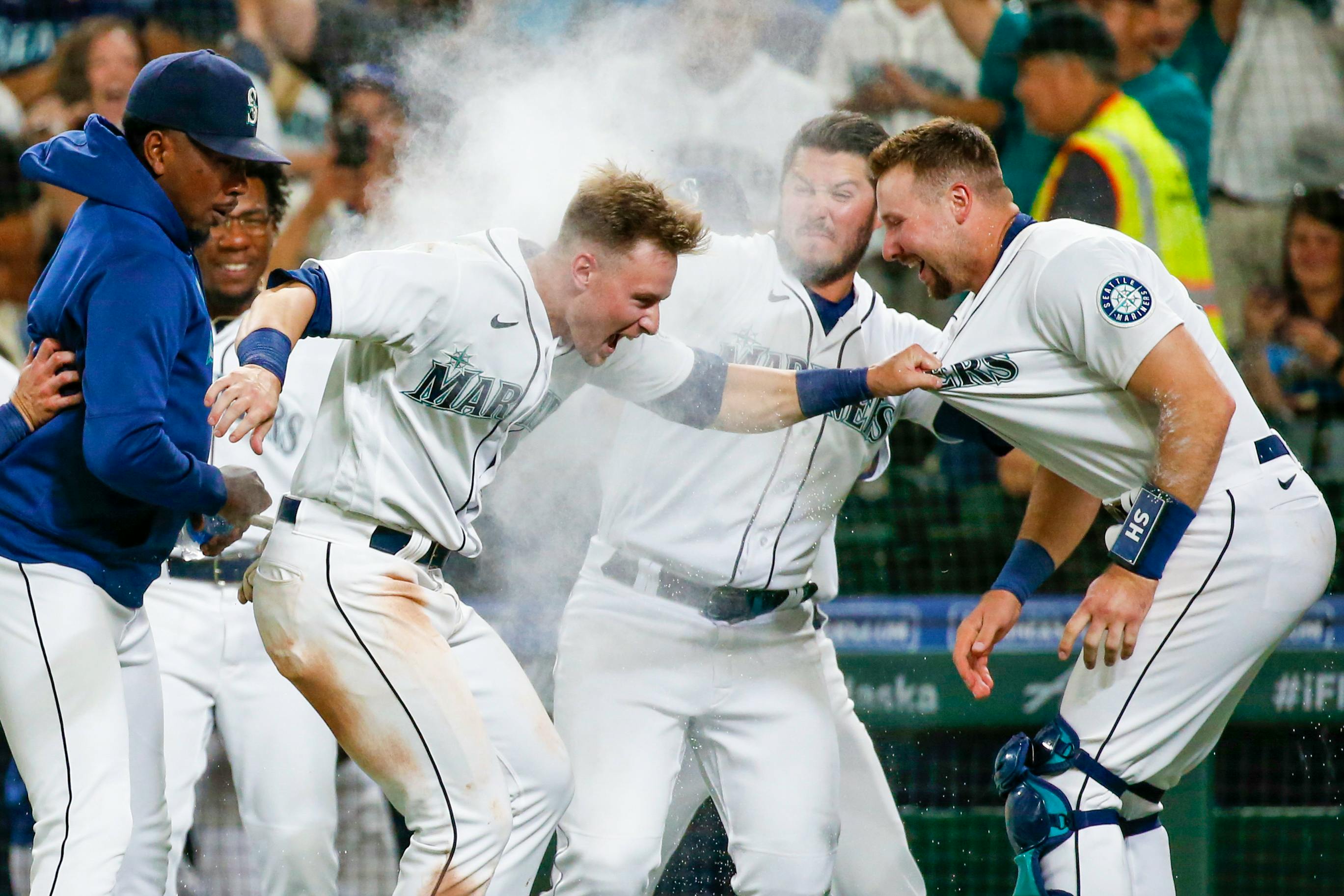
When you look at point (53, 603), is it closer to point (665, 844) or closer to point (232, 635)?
point (232, 635)

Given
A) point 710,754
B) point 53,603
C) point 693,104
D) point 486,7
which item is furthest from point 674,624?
point 486,7

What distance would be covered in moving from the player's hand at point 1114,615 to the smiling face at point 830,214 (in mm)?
992

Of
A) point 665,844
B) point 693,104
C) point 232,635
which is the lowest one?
point 665,844

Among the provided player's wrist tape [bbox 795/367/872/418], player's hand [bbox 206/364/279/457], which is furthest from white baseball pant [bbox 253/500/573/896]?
player's wrist tape [bbox 795/367/872/418]

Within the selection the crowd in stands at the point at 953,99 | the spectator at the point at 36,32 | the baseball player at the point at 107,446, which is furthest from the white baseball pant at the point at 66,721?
the spectator at the point at 36,32

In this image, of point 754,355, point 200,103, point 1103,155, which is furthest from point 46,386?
point 1103,155

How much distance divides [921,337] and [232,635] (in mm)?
1889

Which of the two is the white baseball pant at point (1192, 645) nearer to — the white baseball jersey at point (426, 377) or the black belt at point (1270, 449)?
the black belt at point (1270, 449)

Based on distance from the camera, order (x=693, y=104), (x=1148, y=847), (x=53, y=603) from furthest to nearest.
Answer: (x=693, y=104) < (x=1148, y=847) < (x=53, y=603)

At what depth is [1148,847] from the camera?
2852mm

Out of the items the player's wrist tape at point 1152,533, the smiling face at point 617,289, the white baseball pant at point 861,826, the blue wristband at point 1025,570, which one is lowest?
the white baseball pant at point 861,826

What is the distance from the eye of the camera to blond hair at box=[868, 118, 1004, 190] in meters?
2.96

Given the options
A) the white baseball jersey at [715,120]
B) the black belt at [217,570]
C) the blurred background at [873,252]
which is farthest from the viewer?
the white baseball jersey at [715,120]

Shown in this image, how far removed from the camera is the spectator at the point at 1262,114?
16.5ft
